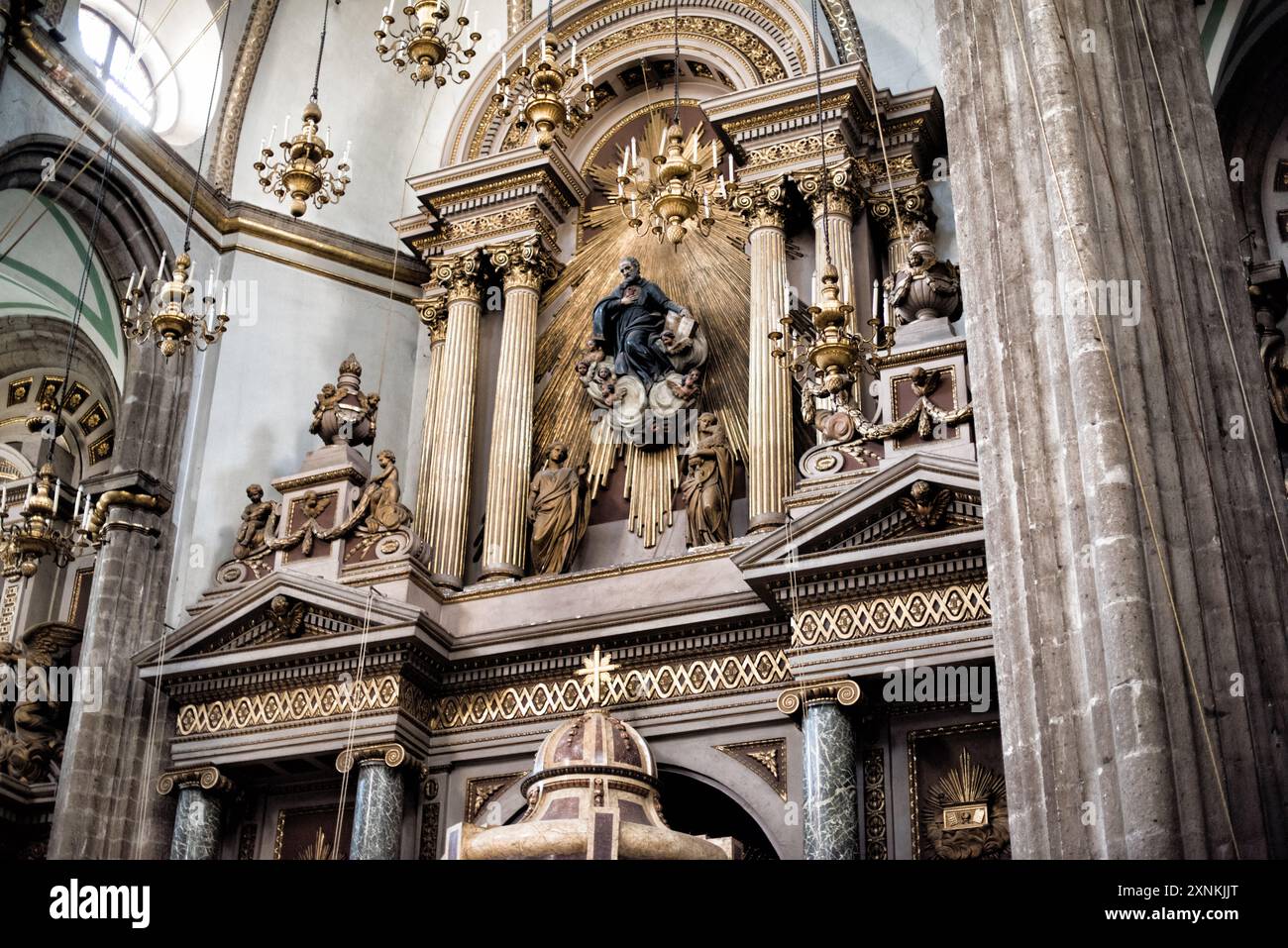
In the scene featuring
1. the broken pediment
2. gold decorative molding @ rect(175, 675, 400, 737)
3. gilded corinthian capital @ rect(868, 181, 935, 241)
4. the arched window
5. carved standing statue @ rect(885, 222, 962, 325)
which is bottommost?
gold decorative molding @ rect(175, 675, 400, 737)

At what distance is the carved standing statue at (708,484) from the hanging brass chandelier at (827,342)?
823mm

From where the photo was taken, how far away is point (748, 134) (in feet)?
47.5

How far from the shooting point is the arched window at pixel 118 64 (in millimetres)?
14711

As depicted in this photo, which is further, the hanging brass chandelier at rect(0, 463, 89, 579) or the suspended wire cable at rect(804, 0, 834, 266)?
the suspended wire cable at rect(804, 0, 834, 266)

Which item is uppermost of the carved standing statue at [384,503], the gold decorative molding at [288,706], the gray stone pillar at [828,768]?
the carved standing statue at [384,503]

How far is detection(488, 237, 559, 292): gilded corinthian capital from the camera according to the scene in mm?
15078

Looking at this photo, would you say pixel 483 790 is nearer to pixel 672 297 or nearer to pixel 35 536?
pixel 35 536

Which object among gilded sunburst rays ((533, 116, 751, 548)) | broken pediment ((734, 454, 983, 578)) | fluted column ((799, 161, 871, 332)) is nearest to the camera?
broken pediment ((734, 454, 983, 578))

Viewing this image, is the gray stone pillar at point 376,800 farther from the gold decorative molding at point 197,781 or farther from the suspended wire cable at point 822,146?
the suspended wire cable at point 822,146

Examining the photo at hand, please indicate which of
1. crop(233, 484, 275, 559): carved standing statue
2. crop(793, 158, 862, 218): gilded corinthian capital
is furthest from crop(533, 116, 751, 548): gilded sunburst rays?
crop(233, 484, 275, 559): carved standing statue

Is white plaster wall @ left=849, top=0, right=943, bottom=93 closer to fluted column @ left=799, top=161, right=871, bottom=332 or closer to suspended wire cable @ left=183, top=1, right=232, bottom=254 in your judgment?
fluted column @ left=799, top=161, right=871, bottom=332

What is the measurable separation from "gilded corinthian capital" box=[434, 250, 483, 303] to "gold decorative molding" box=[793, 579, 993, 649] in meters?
5.27

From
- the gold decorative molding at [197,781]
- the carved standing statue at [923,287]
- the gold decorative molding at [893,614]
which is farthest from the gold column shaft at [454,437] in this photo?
the carved standing statue at [923,287]
